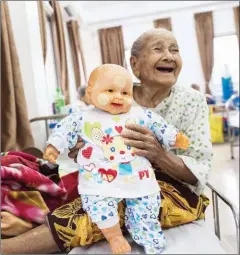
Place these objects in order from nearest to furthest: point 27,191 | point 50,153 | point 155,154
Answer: point 50,153 → point 155,154 → point 27,191

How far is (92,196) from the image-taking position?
2.30ft

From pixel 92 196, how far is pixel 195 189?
332mm

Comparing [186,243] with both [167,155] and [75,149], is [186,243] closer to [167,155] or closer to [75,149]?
[167,155]

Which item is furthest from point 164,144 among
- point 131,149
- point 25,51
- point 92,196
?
point 25,51

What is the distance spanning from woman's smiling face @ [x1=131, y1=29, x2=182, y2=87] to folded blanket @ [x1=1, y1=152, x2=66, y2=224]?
41 centimetres

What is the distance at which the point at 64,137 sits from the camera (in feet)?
2.27

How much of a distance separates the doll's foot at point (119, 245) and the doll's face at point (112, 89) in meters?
0.28

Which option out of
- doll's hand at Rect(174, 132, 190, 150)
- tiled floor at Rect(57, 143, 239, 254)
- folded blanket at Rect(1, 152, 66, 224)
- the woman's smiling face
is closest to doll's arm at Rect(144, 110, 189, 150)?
doll's hand at Rect(174, 132, 190, 150)

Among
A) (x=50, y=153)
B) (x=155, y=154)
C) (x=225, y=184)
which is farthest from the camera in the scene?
(x=225, y=184)

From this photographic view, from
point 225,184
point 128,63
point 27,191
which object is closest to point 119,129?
point 128,63

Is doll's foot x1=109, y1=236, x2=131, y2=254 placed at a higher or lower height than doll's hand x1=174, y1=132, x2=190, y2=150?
lower

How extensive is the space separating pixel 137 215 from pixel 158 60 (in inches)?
14.6

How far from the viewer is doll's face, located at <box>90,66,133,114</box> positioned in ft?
2.17

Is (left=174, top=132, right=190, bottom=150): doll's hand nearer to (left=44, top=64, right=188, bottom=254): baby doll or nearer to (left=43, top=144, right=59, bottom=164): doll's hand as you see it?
(left=44, top=64, right=188, bottom=254): baby doll
